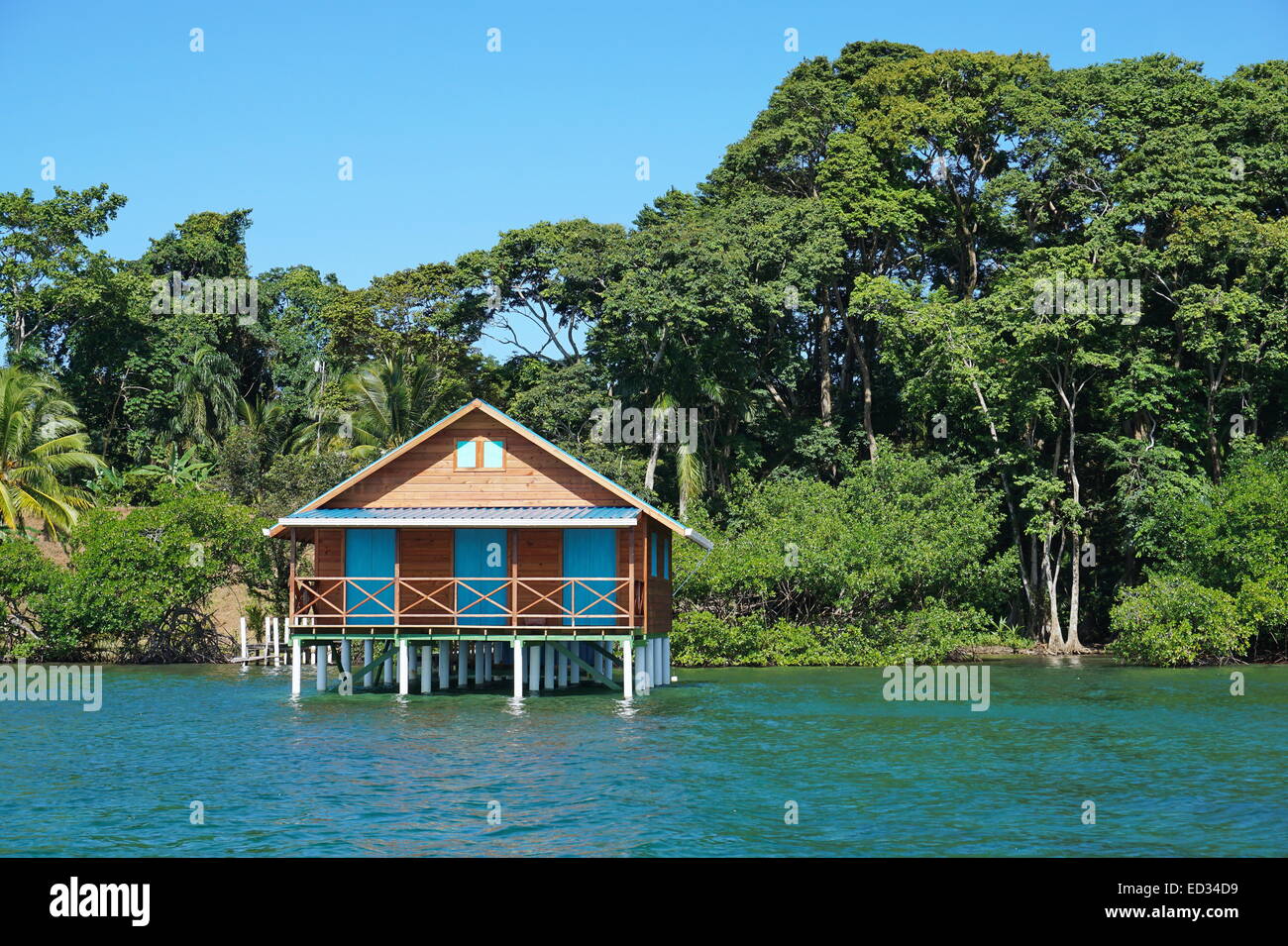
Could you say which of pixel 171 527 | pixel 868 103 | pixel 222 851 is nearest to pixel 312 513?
pixel 171 527

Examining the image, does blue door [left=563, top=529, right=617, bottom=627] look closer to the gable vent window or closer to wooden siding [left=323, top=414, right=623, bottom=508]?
wooden siding [left=323, top=414, right=623, bottom=508]

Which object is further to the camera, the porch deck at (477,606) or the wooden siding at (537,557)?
the wooden siding at (537,557)

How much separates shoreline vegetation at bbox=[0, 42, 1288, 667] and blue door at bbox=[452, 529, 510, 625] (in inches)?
365

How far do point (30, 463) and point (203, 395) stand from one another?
614 inches

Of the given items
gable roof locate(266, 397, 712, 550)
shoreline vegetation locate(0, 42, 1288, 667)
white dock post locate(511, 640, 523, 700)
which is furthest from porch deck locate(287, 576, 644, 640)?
shoreline vegetation locate(0, 42, 1288, 667)

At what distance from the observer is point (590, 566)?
28.9 metres

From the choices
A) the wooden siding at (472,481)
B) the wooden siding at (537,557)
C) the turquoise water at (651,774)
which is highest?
the wooden siding at (472,481)

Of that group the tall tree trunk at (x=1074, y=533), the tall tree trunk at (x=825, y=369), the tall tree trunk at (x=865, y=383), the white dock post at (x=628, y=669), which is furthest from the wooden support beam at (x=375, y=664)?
the tall tree trunk at (x=1074, y=533)

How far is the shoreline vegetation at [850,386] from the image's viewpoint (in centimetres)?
3791

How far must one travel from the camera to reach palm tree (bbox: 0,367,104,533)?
38.4 meters

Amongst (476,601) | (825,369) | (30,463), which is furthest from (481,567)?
(825,369)

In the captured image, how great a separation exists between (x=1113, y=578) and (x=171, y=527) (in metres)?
30.6

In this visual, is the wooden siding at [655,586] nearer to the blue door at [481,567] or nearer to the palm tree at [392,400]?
the blue door at [481,567]
